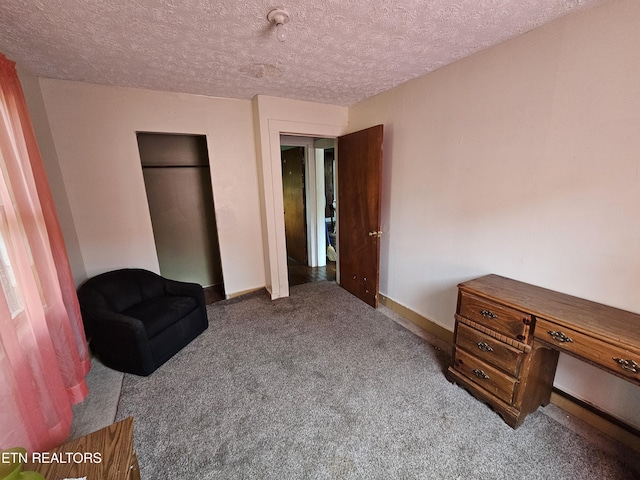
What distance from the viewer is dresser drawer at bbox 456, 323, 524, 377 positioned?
5.04ft

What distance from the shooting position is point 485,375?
66.5 inches

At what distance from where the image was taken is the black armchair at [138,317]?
1.98 meters

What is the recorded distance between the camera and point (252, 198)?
3.29 metres

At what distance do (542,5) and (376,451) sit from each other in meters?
2.62

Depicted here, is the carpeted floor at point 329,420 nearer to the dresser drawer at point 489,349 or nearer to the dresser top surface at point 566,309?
the dresser drawer at point 489,349

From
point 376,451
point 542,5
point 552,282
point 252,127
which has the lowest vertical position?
point 376,451

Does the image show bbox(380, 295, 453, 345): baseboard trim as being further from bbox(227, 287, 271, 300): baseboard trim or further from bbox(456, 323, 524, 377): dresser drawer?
bbox(227, 287, 271, 300): baseboard trim

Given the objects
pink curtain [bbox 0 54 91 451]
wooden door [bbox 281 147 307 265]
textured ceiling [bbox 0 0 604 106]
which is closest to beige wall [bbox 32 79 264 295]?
textured ceiling [bbox 0 0 604 106]

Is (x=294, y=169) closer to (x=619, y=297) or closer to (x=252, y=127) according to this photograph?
(x=252, y=127)

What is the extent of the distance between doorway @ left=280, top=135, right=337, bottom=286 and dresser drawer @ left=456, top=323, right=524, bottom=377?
239cm

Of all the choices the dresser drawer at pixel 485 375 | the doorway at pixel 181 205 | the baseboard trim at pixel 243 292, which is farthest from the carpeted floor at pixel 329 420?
the doorway at pixel 181 205

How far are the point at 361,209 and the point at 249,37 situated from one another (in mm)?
1954

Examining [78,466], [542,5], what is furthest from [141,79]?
[542,5]

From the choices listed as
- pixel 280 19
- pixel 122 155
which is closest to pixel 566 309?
pixel 280 19
